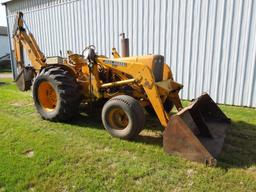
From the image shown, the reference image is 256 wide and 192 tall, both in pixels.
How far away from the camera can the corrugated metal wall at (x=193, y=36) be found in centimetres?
559

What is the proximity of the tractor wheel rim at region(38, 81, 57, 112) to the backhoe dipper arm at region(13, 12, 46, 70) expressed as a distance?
56cm

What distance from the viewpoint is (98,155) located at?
132 inches

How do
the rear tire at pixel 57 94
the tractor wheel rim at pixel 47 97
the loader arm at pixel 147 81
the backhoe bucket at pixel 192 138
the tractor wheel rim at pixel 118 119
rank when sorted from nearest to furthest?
the backhoe bucket at pixel 192 138 → the loader arm at pixel 147 81 → the tractor wheel rim at pixel 118 119 → the rear tire at pixel 57 94 → the tractor wheel rim at pixel 47 97

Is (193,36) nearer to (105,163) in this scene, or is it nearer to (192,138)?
(192,138)

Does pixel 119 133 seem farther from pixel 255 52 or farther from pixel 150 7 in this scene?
pixel 150 7

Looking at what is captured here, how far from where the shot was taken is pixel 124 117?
393 centimetres

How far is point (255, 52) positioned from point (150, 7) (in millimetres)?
3025

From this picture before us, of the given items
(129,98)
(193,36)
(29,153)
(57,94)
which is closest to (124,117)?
(129,98)

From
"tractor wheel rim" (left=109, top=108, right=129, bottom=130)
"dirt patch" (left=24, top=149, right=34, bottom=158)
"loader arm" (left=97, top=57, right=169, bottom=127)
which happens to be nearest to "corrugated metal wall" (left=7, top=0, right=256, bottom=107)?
"loader arm" (left=97, top=57, right=169, bottom=127)

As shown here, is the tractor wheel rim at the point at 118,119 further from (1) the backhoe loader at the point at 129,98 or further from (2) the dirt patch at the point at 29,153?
(2) the dirt patch at the point at 29,153

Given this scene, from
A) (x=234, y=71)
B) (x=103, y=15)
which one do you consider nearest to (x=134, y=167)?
(x=234, y=71)

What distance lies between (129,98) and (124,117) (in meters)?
0.39

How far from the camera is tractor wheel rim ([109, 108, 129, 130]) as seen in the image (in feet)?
12.8

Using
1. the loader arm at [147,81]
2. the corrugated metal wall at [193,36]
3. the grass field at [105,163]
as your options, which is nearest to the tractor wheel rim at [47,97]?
the grass field at [105,163]
